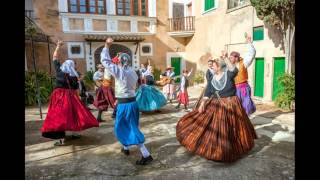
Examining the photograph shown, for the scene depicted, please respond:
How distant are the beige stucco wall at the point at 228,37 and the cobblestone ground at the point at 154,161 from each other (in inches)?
164

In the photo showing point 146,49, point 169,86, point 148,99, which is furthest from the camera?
point 146,49

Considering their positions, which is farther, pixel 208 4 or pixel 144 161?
pixel 208 4

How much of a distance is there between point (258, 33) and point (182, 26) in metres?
6.58

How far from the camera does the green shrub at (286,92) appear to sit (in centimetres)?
830

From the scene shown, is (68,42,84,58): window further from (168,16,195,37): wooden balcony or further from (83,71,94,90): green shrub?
(168,16,195,37): wooden balcony

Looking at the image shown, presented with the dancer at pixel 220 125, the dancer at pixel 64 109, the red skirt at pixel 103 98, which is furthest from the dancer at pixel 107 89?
the dancer at pixel 220 125

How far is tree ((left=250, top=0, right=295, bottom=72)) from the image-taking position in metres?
8.31

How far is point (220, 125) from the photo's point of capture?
4.27m

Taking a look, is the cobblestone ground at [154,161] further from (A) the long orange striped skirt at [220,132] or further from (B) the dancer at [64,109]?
(B) the dancer at [64,109]

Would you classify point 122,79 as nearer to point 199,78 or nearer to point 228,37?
point 228,37

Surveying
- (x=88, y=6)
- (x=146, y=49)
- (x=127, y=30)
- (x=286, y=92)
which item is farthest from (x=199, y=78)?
(x=88, y=6)

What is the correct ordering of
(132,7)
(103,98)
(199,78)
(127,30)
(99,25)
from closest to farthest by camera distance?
(103,98) → (99,25) → (199,78) → (127,30) → (132,7)
